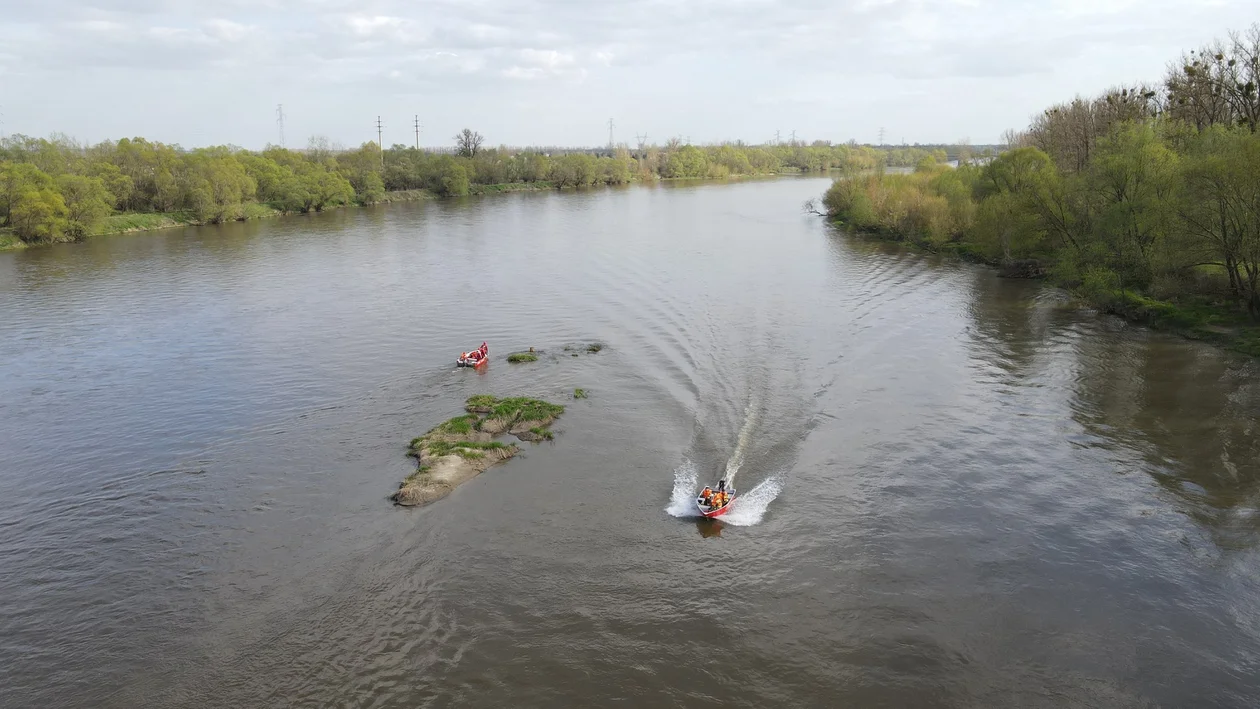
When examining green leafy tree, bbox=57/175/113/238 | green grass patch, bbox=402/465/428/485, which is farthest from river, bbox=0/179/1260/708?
green leafy tree, bbox=57/175/113/238

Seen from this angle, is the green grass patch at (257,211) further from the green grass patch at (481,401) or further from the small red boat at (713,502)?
the small red boat at (713,502)

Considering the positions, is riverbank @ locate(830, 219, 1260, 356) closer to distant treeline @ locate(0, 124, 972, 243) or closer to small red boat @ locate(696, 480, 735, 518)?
small red boat @ locate(696, 480, 735, 518)

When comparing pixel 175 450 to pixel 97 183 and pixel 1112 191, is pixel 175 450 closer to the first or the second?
pixel 1112 191

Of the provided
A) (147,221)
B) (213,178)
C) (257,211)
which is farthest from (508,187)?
(147,221)

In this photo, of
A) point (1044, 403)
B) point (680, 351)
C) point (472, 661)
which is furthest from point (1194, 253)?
point (472, 661)

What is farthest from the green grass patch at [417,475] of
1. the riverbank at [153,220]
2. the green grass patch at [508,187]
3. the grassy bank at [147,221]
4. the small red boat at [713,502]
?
the green grass patch at [508,187]
